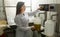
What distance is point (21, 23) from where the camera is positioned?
1062mm

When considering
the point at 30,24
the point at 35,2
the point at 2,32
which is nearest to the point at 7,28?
the point at 2,32

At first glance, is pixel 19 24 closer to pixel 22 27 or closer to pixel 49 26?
pixel 22 27

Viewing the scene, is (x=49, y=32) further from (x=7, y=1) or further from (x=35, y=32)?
(x=7, y=1)

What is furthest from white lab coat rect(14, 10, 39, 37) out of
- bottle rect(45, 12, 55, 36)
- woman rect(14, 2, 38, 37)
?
bottle rect(45, 12, 55, 36)

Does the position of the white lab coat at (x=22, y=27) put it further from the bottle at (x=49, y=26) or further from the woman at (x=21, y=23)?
the bottle at (x=49, y=26)

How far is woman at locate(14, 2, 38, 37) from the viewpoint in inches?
41.8

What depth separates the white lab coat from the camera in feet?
3.48

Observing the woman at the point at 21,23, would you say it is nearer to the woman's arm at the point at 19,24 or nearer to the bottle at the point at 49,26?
the woman's arm at the point at 19,24

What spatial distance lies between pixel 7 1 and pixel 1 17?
0.55 ft

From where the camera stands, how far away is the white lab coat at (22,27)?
1060 millimetres

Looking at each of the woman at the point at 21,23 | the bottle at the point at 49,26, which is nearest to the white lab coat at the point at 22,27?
the woman at the point at 21,23

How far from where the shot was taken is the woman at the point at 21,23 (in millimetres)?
1061

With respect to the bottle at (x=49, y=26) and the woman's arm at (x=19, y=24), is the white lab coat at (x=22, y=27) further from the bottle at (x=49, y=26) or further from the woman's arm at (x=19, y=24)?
the bottle at (x=49, y=26)

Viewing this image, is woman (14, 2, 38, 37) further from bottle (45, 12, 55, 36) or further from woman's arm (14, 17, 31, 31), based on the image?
bottle (45, 12, 55, 36)
